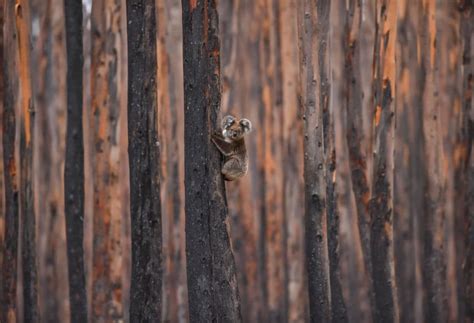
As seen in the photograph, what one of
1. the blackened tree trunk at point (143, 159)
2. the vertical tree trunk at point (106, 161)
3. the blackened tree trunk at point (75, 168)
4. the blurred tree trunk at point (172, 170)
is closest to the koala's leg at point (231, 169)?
the blackened tree trunk at point (143, 159)

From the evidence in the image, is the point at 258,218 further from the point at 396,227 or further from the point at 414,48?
the point at 414,48

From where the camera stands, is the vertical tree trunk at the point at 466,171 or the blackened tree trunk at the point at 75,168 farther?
the vertical tree trunk at the point at 466,171

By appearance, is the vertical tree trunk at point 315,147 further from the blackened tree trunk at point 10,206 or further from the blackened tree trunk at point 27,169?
the blackened tree trunk at point 10,206

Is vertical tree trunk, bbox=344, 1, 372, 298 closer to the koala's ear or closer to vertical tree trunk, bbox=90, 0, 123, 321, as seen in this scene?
vertical tree trunk, bbox=90, 0, 123, 321

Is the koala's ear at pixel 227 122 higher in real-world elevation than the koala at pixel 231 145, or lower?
higher

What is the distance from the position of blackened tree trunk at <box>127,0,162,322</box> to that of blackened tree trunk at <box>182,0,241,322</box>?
58cm

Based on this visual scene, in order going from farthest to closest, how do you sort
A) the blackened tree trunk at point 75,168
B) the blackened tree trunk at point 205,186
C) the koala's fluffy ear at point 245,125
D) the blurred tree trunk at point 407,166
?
the blurred tree trunk at point 407,166 < the blackened tree trunk at point 75,168 < the koala's fluffy ear at point 245,125 < the blackened tree trunk at point 205,186

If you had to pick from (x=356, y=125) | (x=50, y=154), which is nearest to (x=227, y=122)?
(x=50, y=154)

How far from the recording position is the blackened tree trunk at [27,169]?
7449 mm

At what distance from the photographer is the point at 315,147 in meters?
7.15

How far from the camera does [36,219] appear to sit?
24.9ft

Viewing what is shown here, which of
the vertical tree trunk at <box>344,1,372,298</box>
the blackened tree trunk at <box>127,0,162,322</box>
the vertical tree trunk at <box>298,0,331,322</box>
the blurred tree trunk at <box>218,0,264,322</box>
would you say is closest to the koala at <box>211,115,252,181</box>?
the blackened tree trunk at <box>127,0,162,322</box>

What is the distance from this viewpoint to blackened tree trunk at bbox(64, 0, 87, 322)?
7.52 metres

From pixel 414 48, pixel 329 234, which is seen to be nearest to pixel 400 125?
pixel 414 48
